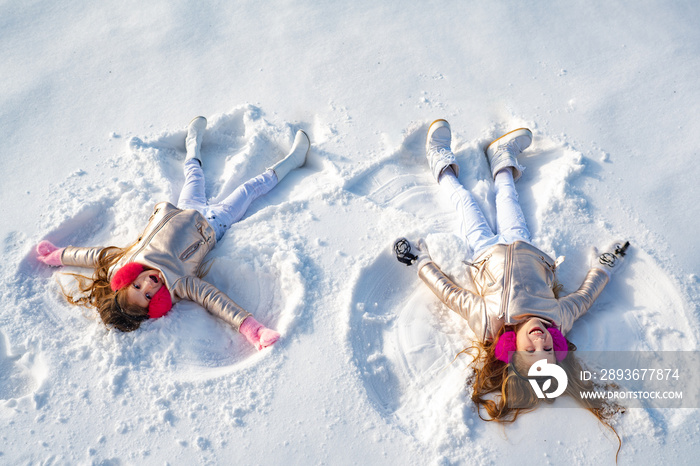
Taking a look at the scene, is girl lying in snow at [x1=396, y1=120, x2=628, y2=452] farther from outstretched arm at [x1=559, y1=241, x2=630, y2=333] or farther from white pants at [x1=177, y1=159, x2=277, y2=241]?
white pants at [x1=177, y1=159, x2=277, y2=241]

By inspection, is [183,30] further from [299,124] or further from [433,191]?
[433,191]

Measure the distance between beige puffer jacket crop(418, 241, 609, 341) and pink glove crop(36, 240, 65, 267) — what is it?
2226 mm

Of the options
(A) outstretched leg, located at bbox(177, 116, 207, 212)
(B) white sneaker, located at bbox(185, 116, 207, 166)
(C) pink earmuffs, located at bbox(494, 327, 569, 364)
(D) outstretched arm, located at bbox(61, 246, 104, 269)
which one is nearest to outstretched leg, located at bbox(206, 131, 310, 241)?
(A) outstretched leg, located at bbox(177, 116, 207, 212)

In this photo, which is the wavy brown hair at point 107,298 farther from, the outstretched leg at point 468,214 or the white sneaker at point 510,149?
the white sneaker at point 510,149

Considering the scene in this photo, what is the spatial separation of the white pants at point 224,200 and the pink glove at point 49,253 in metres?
0.78

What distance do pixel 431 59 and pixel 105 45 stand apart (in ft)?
9.22

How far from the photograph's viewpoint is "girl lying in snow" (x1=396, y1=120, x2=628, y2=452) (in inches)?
102

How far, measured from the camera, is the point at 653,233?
3215mm

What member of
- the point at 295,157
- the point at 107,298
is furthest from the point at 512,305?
the point at 107,298

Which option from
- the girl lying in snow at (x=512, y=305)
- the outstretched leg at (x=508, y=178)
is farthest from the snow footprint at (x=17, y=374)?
the outstretched leg at (x=508, y=178)

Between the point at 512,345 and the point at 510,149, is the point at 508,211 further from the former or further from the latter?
the point at 512,345

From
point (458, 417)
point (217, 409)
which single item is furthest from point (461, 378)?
point (217, 409)

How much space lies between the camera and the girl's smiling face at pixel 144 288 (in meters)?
2.73

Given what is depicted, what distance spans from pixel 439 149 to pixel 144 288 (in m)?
2.17
